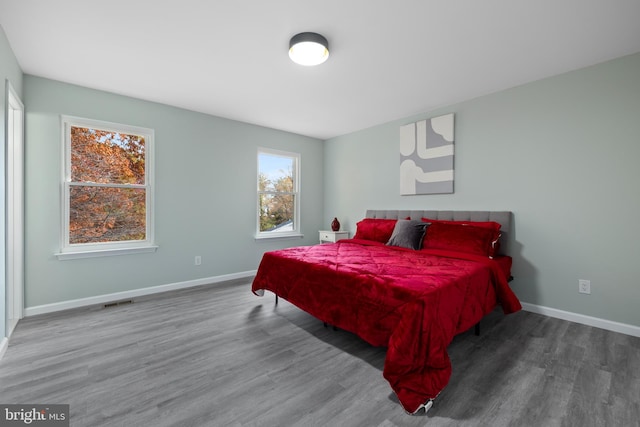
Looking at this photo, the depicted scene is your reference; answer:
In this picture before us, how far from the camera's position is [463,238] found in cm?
300

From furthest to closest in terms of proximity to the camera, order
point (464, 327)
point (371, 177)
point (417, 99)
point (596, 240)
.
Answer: point (371, 177) → point (417, 99) → point (596, 240) → point (464, 327)

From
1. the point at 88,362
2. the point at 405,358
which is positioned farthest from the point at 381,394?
the point at 88,362

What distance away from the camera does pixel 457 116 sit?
3611 mm

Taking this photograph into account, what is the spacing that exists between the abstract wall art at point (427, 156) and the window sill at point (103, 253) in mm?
3564

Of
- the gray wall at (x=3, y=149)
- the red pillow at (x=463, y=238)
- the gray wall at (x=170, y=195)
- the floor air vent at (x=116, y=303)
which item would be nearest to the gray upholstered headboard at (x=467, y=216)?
the red pillow at (x=463, y=238)

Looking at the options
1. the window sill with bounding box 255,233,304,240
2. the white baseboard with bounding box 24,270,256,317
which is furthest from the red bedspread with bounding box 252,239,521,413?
the window sill with bounding box 255,233,304,240

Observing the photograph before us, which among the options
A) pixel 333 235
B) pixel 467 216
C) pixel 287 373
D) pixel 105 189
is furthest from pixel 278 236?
pixel 287 373

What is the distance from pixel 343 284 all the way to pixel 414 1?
6.66 feet

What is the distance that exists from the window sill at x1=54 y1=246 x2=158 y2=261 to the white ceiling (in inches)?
73.4

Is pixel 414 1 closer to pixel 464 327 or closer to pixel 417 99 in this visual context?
pixel 417 99

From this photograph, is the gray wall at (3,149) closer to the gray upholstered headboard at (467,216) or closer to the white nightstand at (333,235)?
the white nightstand at (333,235)

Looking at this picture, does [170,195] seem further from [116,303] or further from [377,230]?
[377,230]

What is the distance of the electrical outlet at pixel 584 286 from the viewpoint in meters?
2.71

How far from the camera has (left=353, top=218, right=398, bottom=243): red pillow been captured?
149 inches
